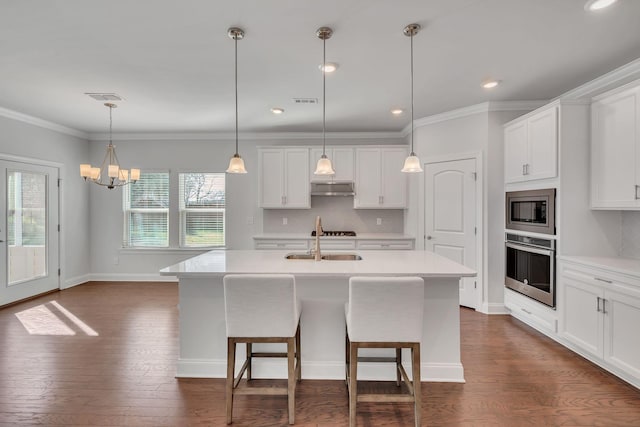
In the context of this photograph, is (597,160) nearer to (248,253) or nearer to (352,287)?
(352,287)

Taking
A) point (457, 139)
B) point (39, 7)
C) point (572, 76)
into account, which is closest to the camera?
point (39, 7)

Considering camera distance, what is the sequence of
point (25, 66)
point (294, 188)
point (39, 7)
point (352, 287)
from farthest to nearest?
point (294, 188) → point (25, 66) → point (39, 7) → point (352, 287)

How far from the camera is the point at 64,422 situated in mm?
1989

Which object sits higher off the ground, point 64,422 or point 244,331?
point 244,331

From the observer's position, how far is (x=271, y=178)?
16.6 feet

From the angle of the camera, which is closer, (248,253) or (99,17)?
(99,17)

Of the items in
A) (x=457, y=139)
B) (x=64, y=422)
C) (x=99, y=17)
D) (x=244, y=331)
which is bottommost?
(x=64, y=422)

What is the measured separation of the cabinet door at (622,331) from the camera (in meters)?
2.27

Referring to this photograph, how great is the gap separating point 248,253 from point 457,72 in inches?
106

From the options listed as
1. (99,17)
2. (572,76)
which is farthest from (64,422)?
(572,76)

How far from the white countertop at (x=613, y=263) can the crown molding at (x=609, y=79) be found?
1697mm

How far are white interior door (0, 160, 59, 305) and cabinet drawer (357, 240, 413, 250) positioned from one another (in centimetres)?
478

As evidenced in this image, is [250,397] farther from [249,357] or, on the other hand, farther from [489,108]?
[489,108]

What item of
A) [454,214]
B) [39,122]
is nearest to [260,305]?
[454,214]
